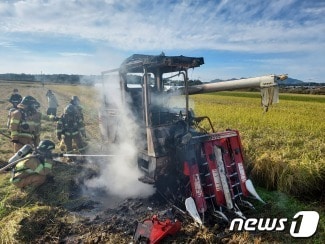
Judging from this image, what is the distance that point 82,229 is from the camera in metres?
5.55

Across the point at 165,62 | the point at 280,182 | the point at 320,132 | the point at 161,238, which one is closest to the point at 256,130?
the point at 320,132

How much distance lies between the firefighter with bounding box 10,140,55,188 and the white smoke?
117 centimetres

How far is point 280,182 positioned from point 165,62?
3624 mm

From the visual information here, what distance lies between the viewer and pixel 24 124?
9.01 metres

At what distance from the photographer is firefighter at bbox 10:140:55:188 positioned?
678 centimetres

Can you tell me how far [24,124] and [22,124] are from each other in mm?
53

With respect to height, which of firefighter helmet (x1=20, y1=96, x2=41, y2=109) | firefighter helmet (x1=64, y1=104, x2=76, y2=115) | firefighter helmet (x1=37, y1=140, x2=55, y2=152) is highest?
firefighter helmet (x1=20, y1=96, x2=41, y2=109)

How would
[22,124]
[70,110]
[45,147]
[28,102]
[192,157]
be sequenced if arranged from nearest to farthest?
[192,157]
[45,147]
[22,124]
[28,102]
[70,110]

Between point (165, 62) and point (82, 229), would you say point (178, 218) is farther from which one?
point (165, 62)

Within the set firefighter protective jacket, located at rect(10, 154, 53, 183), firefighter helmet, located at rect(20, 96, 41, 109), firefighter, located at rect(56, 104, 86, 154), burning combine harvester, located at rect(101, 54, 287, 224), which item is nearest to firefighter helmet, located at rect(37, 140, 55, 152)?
firefighter protective jacket, located at rect(10, 154, 53, 183)

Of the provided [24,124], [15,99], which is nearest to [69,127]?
[24,124]

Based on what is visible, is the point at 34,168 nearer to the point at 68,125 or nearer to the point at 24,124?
the point at 24,124

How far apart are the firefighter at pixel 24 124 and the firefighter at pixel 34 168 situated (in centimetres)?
219

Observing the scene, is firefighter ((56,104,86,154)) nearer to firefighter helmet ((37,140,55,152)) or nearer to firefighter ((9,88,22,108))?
firefighter ((9,88,22,108))
